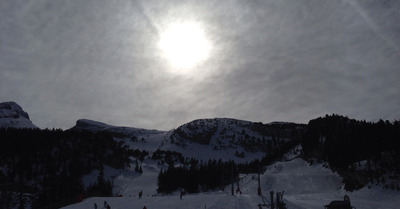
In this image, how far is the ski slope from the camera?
46.0 metres

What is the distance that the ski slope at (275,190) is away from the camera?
46.0 m

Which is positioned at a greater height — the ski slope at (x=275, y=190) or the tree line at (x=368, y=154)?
the tree line at (x=368, y=154)

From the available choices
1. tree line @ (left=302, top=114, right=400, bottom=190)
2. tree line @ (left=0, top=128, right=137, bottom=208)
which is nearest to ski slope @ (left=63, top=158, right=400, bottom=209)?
tree line @ (left=302, top=114, right=400, bottom=190)

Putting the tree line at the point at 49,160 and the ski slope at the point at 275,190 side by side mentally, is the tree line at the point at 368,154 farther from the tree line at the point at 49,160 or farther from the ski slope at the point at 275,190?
the tree line at the point at 49,160

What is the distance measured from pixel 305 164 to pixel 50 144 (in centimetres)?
13022

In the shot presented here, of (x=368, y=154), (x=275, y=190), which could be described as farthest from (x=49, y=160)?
(x=368, y=154)

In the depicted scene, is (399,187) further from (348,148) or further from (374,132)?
(348,148)

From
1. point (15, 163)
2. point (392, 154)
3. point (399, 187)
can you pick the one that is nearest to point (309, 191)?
point (392, 154)

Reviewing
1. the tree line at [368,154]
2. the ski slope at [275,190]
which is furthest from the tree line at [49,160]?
the tree line at [368,154]

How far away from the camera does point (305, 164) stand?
110750 mm

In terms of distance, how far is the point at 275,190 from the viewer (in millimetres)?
85125

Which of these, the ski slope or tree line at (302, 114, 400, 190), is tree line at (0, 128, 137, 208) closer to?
the ski slope

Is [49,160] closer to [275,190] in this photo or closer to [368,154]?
[275,190]

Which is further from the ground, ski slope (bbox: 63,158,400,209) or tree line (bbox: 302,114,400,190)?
tree line (bbox: 302,114,400,190)
